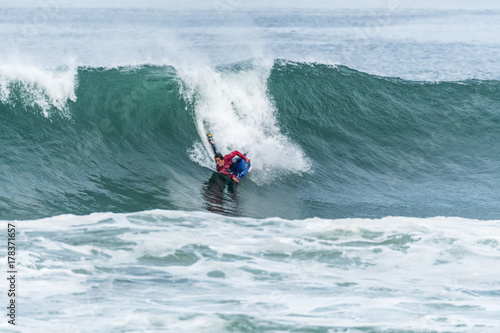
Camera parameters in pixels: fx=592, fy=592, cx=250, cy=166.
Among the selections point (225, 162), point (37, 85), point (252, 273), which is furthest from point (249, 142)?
point (252, 273)

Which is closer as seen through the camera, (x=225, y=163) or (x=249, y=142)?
(x=225, y=163)

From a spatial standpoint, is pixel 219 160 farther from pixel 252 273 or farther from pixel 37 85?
pixel 37 85

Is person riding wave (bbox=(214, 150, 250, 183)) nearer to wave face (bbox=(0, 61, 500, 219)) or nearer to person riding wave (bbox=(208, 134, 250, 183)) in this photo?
person riding wave (bbox=(208, 134, 250, 183))

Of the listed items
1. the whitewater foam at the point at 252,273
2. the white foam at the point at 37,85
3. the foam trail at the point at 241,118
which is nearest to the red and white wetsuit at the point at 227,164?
the foam trail at the point at 241,118

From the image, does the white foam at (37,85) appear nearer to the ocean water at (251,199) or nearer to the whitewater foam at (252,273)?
the ocean water at (251,199)

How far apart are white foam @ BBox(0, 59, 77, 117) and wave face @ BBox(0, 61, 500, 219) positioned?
40mm

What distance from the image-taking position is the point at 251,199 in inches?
520

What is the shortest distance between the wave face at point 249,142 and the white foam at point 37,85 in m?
0.04

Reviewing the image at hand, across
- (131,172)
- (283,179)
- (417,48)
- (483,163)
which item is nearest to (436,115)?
(483,163)

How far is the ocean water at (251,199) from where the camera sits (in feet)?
28.3

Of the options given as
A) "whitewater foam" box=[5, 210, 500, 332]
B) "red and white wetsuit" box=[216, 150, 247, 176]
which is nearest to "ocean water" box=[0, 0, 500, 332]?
"whitewater foam" box=[5, 210, 500, 332]

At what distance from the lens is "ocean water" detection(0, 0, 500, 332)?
8.62 meters

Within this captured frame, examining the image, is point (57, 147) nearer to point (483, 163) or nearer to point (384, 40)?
point (483, 163)

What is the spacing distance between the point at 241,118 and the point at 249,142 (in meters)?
1.15
